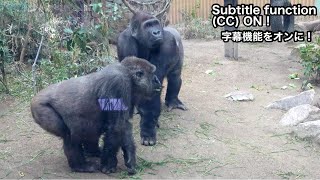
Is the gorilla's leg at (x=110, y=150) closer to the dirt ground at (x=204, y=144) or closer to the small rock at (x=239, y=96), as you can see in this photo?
the dirt ground at (x=204, y=144)

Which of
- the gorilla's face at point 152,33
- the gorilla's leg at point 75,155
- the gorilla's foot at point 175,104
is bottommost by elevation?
the gorilla's foot at point 175,104

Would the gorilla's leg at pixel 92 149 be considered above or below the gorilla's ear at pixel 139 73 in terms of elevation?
below

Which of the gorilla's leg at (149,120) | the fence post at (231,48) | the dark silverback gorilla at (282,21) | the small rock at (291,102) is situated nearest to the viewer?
the gorilla's leg at (149,120)

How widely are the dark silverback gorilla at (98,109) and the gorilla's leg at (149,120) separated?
0.73 metres

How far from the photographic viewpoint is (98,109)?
4.04 meters

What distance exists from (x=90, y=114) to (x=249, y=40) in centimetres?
669

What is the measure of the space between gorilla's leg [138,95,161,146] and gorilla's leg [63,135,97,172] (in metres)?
0.82

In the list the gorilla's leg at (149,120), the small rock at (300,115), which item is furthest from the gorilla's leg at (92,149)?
the small rock at (300,115)

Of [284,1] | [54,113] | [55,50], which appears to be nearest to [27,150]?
[54,113]

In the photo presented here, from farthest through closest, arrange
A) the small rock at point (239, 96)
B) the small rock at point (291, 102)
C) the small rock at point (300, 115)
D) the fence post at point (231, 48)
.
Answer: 1. the fence post at point (231, 48)
2. the small rock at point (239, 96)
3. the small rock at point (291, 102)
4. the small rock at point (300, 115)

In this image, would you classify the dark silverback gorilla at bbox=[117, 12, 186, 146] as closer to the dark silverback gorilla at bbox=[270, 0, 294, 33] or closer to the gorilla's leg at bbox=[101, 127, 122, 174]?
the gorilla's leg at bbox=[101, 127, 122, 174]

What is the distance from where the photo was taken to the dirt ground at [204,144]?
4348mm

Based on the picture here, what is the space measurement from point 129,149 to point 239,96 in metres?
2.72

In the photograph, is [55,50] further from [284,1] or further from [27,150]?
[284,1]
